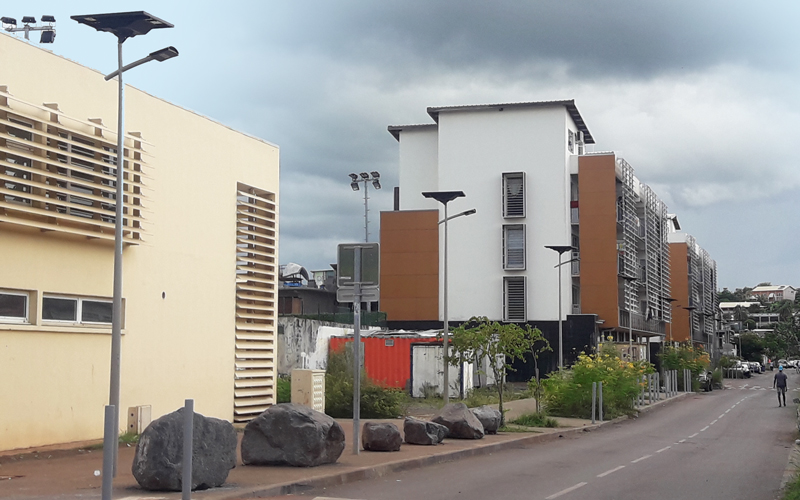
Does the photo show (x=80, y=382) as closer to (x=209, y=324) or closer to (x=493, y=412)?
(x=209, y=324)

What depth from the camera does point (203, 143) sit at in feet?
66.5

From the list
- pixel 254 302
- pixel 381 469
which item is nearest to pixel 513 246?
pixel 254 302

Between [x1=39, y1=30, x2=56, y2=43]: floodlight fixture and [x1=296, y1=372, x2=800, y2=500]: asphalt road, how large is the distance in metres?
19.1

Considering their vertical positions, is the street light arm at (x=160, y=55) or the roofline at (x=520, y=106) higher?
the roofline at (x=520, y=106)

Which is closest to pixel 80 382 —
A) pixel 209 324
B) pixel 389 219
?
pixel 209 324

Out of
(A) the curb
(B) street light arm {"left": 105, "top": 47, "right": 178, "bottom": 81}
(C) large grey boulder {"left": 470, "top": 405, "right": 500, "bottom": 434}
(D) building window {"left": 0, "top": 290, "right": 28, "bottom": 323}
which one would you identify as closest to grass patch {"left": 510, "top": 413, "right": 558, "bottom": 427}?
(A) the curb

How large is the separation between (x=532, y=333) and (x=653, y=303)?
55.8 meters

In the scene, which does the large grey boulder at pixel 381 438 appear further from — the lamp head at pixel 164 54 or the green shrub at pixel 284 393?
the green shrub at pixel 284 393

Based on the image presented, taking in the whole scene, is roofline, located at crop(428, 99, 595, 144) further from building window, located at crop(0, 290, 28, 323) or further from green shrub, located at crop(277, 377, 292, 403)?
building window, located at crop(0, 290, 28, 323)

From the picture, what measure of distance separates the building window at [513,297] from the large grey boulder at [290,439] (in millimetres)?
46101

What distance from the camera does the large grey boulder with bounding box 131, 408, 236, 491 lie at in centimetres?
1084

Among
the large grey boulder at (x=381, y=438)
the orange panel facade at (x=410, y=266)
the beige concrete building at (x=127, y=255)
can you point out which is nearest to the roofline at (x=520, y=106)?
the orange panel facade at (x=410, y=266)

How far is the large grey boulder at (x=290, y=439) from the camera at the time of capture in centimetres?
1370

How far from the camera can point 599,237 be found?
60156 mm
